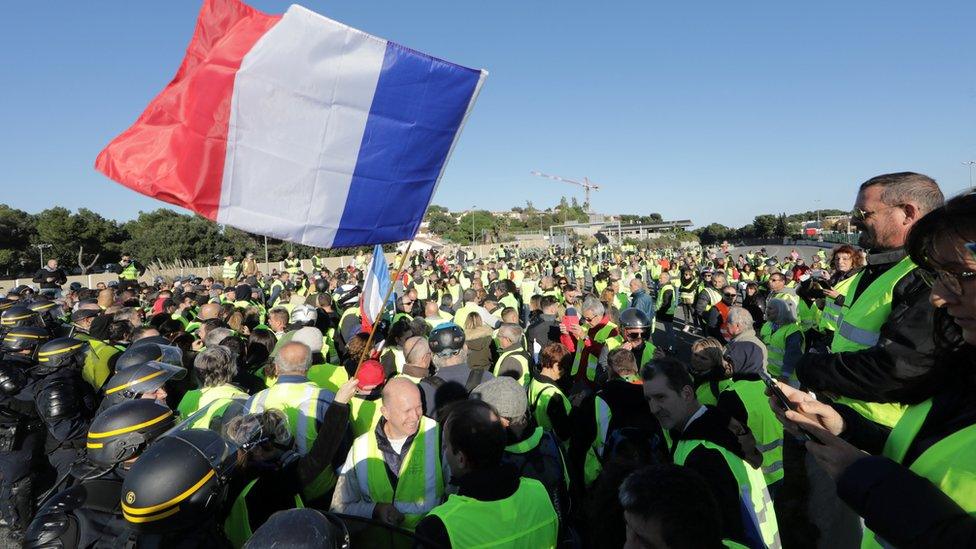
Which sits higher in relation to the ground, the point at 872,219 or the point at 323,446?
the point at 872,219

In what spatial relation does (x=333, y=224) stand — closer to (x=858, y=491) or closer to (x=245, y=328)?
(x=858, y=491)

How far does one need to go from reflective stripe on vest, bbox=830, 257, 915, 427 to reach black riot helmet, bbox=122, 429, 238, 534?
258 cm

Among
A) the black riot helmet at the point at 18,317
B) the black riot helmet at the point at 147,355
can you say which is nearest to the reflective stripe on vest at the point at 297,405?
the black riot helmet at the point at 147,355

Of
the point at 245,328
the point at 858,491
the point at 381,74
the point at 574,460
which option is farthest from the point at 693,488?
the point at 245,328

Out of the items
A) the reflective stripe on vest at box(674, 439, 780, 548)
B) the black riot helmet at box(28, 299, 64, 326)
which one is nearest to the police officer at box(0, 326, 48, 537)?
the black riot helmet at box(28, 299, 64, 326)

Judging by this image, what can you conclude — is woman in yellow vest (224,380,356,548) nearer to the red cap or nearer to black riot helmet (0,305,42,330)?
the red cap

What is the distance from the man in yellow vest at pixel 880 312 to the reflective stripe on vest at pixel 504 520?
1259mm

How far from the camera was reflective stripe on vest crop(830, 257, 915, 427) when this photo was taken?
90.8 inches

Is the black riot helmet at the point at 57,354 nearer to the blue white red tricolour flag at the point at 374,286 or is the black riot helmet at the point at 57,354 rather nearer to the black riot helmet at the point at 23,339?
the black riot helmet at the point at 23,339

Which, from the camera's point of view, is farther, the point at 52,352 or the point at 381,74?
the point at 52,352

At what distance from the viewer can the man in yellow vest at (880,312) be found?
1.83 meters

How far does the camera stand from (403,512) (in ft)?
9.36

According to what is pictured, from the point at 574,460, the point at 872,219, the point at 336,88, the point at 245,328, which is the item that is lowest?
the point at 574,460

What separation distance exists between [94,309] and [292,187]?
540cm
